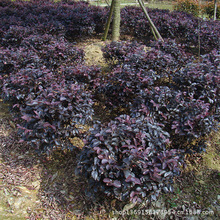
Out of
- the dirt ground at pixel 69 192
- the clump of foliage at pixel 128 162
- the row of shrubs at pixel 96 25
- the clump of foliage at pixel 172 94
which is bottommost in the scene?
the dirt ground at pixel 69 192

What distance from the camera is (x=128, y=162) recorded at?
6.31 ft

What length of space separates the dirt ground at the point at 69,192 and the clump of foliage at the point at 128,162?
1.39 feet

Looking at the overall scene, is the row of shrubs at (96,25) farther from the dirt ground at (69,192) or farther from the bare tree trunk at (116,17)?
the dirt ground at (69,192)

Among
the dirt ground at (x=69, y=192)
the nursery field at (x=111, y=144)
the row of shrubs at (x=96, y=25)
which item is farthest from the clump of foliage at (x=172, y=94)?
Result: the row of shrubs at (x=96, y=25)

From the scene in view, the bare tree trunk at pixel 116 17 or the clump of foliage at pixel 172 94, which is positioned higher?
the bare tree trunk at pixel 116 17

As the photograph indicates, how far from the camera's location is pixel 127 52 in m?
4.27

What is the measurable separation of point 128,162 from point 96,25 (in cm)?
629

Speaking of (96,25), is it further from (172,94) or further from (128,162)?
(128,162)

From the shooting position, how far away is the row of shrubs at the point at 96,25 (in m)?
5.90

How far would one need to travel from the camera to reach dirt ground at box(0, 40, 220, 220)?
2.30 meters

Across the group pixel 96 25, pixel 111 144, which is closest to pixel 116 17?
pixel 96 25

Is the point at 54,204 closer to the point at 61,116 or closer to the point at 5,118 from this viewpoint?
the point at 61,116

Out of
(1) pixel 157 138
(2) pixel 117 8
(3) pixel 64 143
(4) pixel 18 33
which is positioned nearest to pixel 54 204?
(3) pixel 64 143

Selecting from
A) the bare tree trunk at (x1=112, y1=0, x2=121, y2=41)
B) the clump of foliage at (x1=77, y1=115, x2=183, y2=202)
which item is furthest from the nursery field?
the bare tree trunk at (x1=112, y1=0, x2=121, y2=41)
